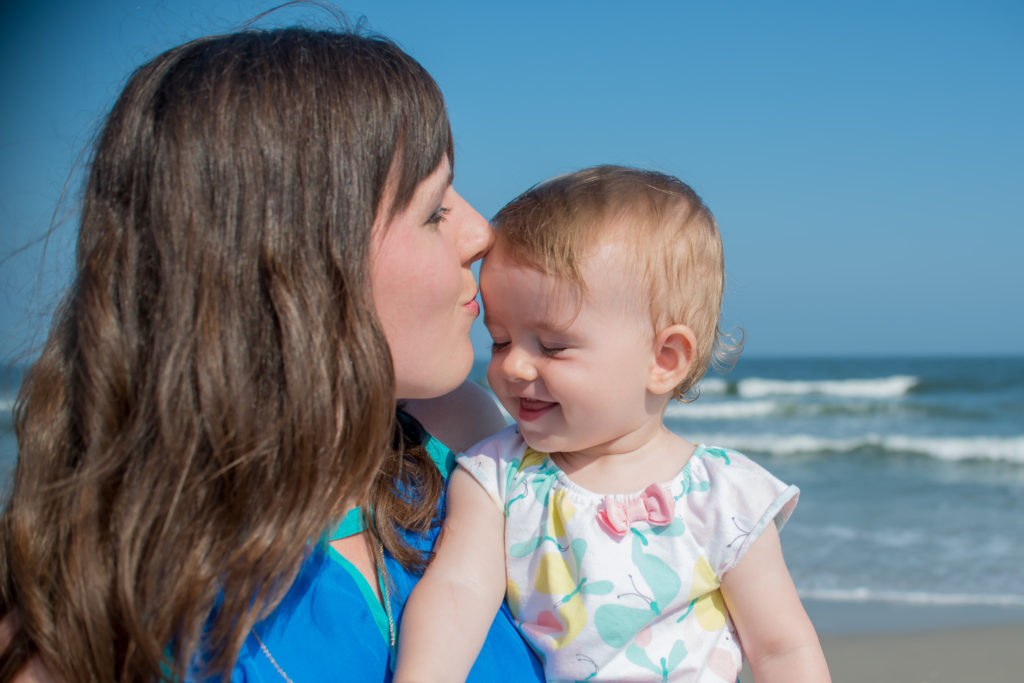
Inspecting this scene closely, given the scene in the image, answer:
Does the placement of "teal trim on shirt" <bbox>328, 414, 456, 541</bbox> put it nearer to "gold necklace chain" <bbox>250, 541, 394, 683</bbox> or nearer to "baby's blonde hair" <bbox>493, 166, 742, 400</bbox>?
"gold necklace chain" <bbox>250, 541, 394, 683</bbox>

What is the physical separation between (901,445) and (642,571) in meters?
12.7

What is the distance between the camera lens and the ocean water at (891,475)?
5.76 metres

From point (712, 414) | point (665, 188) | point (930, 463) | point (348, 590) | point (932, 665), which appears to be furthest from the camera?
point (712, 414)

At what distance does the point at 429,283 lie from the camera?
68.3 inches

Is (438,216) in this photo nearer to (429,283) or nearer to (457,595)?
(429,283)

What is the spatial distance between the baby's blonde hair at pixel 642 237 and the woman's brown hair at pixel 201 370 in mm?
395

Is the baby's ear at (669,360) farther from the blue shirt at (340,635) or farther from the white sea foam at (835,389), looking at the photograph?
the white sea foam at (835,389)

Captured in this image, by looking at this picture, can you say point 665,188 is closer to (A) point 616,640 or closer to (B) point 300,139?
(B) point 300,139

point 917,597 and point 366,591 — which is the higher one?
point 366,591

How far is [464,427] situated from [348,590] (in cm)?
68

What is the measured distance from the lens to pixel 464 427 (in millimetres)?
2223

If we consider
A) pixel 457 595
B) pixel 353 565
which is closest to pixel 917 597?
pixel 457 595

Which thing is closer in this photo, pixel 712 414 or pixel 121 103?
pixel 121 103

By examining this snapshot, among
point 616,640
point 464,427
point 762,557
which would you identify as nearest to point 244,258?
point 464,427
